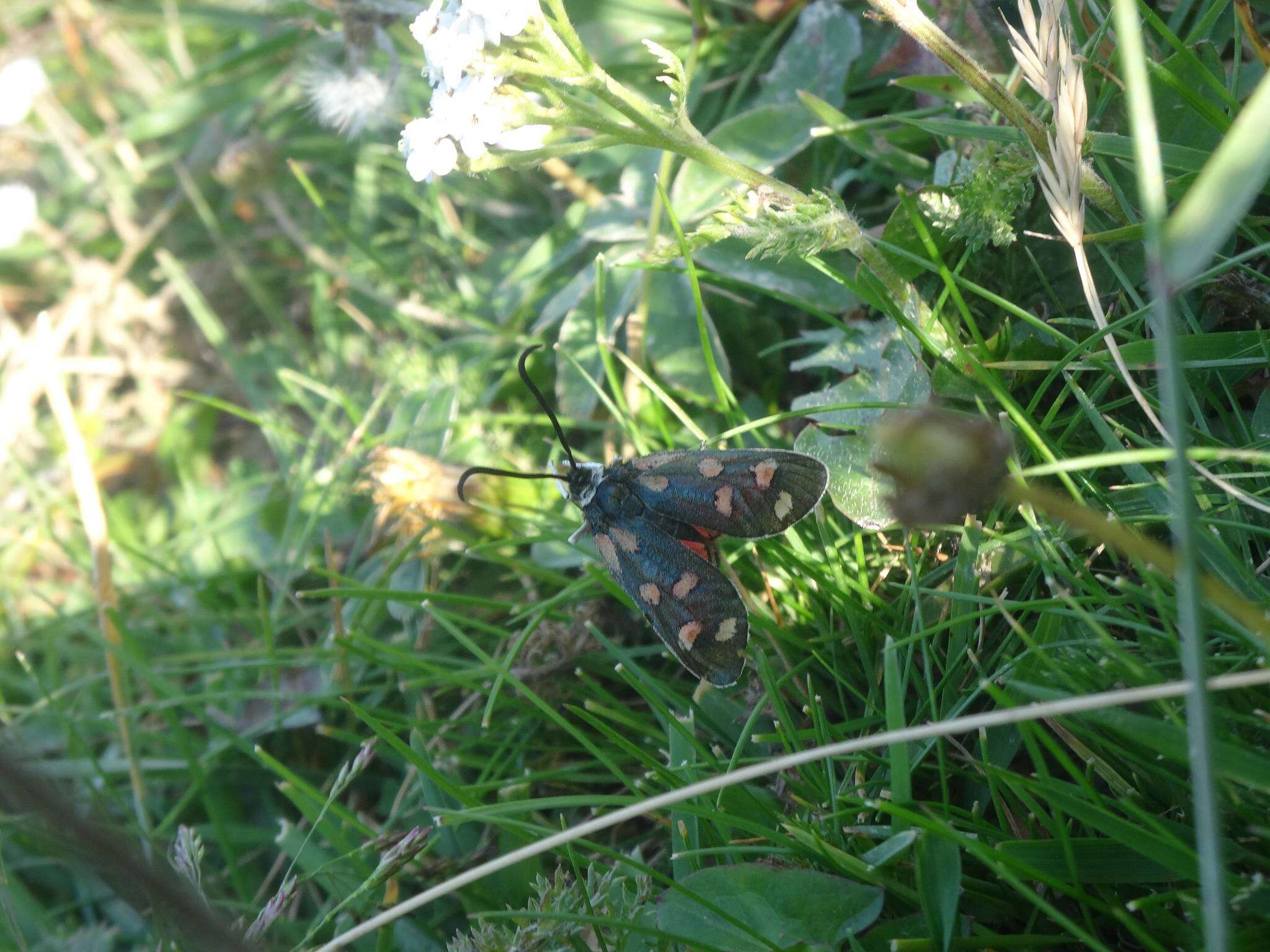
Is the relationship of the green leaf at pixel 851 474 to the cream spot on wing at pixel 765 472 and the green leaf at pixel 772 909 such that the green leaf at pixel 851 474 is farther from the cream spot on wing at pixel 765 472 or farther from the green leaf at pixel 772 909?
the green leaf at pixel 772 909

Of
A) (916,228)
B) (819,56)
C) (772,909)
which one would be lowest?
(772,909)

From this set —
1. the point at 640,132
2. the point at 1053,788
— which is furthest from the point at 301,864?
the point at 640,132

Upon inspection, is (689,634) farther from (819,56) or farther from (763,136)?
(819,56)

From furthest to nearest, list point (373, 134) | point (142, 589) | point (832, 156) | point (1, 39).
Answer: point (1, 39) → point (373, 134) → point (142, 589) → point (832, 156)

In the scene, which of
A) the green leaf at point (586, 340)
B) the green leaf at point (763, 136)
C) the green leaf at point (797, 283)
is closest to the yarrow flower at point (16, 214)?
the green leaf at point (586, 340)

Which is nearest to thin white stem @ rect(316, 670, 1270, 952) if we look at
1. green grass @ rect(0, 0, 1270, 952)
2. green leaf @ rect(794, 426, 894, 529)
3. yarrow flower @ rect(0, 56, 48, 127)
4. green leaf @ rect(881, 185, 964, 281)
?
green grass @ rect(0, 0, 1270, 952)

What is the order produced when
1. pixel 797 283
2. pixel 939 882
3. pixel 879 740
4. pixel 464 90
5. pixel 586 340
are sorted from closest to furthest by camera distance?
pixel 879 740 → pixel 939 882 → pixel 464 90 → pixel 797 283 → pixel 586 340

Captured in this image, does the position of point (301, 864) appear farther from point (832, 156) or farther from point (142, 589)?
point (832, 156)

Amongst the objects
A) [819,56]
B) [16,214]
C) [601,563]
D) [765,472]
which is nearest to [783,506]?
[765,472]
